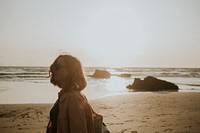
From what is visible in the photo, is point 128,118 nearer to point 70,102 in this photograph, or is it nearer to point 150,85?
point 70,102

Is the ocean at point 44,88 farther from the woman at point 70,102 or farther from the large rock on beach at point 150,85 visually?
the woman at point 70,102

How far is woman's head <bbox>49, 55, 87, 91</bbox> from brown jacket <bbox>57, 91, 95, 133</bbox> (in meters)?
0.15

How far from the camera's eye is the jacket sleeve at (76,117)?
2.58m

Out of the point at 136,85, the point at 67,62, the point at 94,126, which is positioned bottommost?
the point at 136,85

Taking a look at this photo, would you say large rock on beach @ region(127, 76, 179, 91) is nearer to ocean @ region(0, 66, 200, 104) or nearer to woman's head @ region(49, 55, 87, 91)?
ocean @ region(0, 66, 200, 104)

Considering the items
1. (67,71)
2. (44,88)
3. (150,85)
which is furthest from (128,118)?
(150,85)

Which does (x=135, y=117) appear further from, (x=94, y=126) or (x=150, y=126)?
(x=94, y=126)

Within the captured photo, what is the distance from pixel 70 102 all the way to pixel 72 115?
0.13 metres

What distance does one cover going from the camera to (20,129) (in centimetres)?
786

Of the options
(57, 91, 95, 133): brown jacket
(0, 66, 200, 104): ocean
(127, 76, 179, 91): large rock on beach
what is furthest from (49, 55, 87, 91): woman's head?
(127, 76, 179, 91): large rock on beach

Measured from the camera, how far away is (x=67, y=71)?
2789 mm

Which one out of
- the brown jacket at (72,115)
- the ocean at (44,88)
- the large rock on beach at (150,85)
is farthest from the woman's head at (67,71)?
the large rock on beach at (150,85)

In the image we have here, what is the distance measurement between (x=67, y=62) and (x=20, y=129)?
5.69m


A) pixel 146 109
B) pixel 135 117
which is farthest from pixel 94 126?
pixel 146 109
